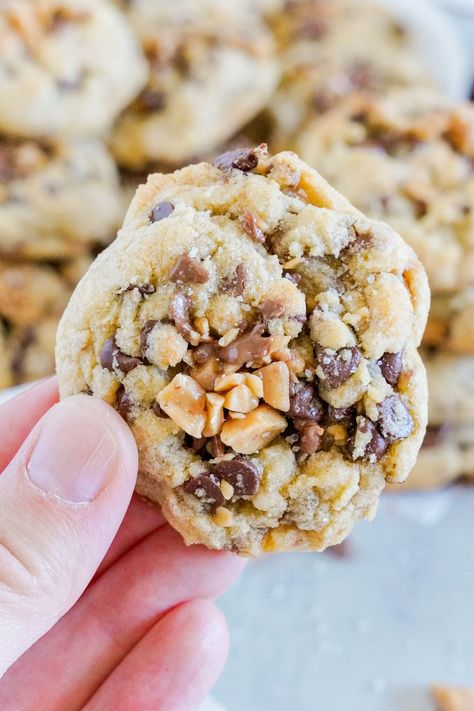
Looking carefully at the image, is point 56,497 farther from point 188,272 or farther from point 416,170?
point 416,170

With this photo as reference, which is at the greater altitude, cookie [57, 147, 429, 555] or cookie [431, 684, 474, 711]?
cookie [57, 147, 429, 555]

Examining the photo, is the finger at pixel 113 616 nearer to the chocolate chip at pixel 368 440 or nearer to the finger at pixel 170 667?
the finger at pixel 170 667

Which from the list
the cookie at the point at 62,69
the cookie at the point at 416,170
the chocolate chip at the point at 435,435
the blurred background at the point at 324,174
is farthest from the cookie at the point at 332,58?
the chocolate chip at the point at 435,435

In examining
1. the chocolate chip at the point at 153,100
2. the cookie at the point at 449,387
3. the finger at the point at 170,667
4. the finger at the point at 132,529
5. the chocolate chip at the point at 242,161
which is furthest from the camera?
the chocolate chip at the point at 153,100

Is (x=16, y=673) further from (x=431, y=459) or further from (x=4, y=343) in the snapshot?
(x=431, y=459)

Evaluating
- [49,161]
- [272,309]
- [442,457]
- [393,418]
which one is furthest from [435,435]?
[49,161]

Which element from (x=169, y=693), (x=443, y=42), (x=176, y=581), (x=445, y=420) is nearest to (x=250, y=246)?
(x=176, y=581)

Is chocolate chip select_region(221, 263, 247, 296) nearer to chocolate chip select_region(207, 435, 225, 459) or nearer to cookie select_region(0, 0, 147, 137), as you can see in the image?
chocolate chip select_region(207, 435, 225, 459)

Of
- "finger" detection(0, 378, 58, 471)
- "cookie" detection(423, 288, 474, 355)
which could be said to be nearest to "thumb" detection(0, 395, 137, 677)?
"finger" detection(0, 378, 58, 471)
